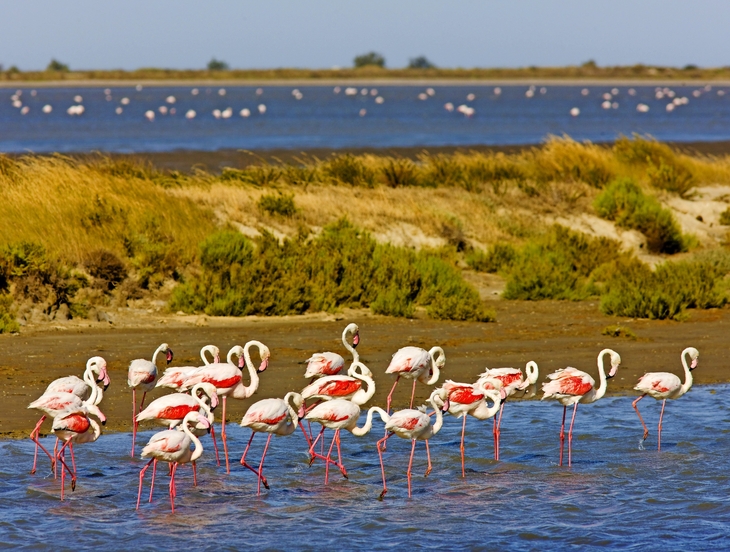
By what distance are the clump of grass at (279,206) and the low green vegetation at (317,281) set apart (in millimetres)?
1686

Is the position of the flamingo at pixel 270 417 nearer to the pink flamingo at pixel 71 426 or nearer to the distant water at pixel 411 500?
the distant water at pixel 411 500

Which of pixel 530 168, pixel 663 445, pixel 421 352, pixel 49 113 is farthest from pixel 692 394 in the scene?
pixel 49 113

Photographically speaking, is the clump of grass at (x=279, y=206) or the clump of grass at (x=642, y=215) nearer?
Answer: the clump of grass at (x=279, y=206)

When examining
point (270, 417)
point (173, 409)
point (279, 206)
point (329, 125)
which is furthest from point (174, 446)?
point (329, 125)

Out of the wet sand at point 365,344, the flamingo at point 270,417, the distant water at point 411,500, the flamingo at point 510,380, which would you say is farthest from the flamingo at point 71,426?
the flamingo at point 510,380

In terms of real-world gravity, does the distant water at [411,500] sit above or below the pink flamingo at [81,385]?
below

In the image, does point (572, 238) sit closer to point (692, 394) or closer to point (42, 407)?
point (692, 394)

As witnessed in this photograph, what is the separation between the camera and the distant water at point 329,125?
131 ft

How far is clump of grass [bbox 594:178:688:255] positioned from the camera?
63.6 ft

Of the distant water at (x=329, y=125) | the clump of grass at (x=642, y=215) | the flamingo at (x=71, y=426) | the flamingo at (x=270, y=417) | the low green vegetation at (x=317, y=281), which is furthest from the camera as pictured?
the distant water at (x=329, y=125)

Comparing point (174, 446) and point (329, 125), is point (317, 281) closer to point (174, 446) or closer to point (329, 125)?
point (174, 446)

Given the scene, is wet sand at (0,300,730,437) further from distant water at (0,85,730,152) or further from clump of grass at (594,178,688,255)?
distant water at (0,85,730,152)

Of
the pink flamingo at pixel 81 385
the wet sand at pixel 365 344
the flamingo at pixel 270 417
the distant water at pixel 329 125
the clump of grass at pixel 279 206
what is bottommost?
the flamingo at pixel 270 417

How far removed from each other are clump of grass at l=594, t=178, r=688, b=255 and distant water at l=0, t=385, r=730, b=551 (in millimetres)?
9808
